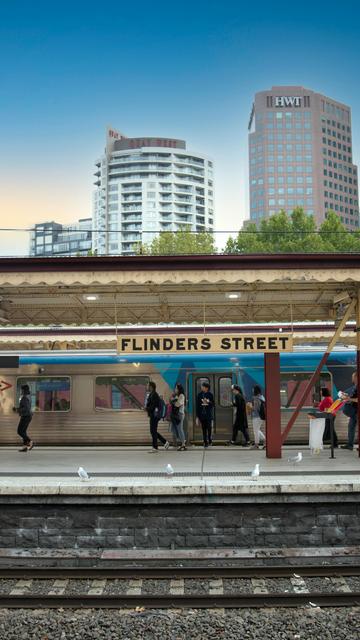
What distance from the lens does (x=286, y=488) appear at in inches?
380

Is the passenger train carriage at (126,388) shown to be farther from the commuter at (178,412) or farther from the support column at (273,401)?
the support column at (273,401)

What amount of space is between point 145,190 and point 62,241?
4130cm

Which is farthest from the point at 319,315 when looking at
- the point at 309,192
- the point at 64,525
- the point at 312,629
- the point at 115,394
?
the point at 309,192

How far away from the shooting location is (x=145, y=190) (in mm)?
128500

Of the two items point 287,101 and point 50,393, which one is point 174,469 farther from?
point 287,101

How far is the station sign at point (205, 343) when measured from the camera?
40.2ft

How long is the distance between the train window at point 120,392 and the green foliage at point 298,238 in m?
45.7

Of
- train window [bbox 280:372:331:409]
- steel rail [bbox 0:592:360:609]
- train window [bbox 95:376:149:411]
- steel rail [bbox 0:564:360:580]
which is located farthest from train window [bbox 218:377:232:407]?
steel rail [bbox 0:592:360:609]

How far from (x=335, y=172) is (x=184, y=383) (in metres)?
136

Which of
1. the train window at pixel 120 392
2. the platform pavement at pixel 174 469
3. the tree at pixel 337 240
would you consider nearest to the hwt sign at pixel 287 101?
the tree at pixel 337 240

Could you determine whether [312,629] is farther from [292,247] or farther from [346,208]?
[346,208]

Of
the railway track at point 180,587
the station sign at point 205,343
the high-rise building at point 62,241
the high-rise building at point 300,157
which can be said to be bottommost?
the railway track at point 180,587

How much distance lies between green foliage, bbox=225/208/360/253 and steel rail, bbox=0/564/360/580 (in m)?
53.1

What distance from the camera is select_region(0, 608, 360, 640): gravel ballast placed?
22.6 feet
